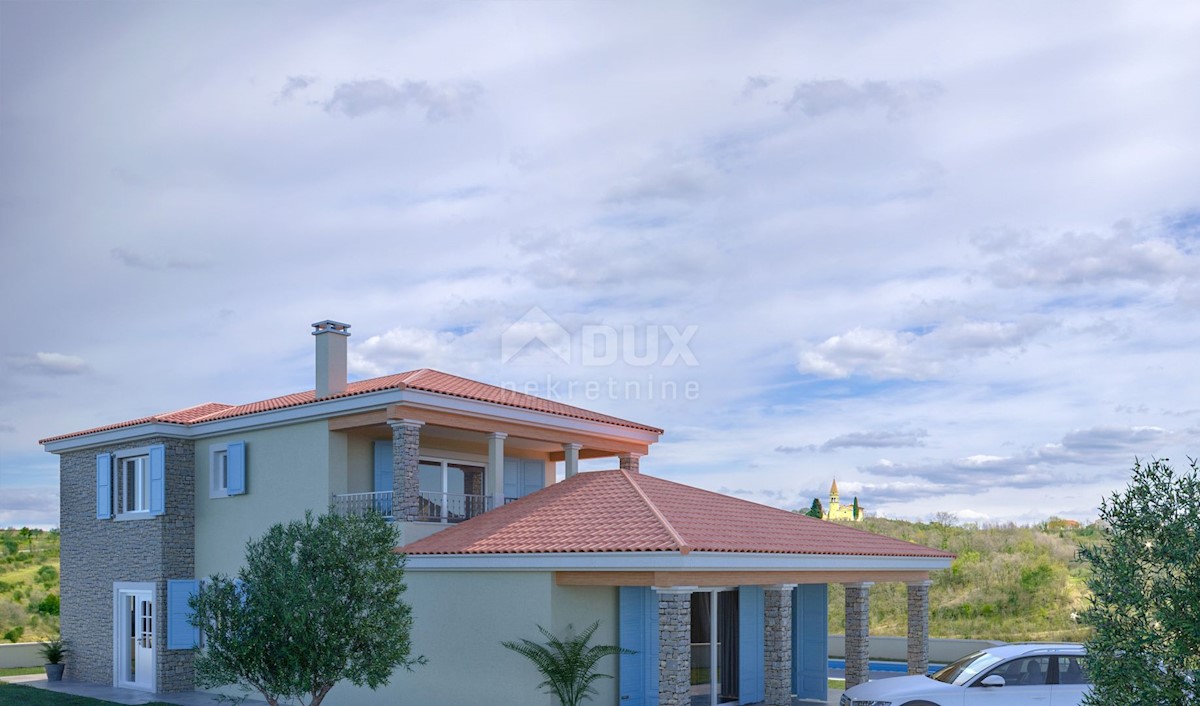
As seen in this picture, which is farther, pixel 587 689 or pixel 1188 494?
pixel 587 689

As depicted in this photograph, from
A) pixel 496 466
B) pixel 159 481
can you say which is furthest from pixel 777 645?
pixel 159 481

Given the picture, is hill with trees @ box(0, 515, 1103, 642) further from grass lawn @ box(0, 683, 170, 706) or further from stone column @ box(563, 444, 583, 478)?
stone column @ box(563, 444, 583, 478)

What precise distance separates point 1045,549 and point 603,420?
25843 mm

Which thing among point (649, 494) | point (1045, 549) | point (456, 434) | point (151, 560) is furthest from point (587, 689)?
point (1045, 549)

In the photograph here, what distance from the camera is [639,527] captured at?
17422 millimetres

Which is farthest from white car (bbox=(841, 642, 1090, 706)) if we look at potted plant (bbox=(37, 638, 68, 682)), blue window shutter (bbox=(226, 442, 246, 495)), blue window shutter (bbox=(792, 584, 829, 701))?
potted plant (bbox=(37, 638, 68, 682))

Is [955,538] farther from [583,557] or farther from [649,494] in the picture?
[583,557]

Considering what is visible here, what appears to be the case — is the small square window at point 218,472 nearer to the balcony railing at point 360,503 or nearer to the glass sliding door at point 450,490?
the balcony railing at point 360,503

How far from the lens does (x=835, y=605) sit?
3878 centimetres

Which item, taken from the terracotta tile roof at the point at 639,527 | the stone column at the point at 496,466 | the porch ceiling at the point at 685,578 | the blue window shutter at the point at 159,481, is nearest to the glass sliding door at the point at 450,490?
the stone column at the point at 496,466

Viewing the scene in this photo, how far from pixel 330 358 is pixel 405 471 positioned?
354 cm

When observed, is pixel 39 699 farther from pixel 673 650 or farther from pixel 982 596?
pixel 982 596

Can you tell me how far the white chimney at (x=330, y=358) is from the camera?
22.5 meters

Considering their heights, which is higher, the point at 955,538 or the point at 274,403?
the point at 274,403
